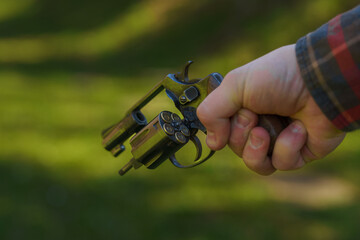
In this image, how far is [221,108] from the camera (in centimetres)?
217

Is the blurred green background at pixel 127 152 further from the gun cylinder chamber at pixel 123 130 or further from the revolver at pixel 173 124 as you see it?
the revolver at pixel 173 124

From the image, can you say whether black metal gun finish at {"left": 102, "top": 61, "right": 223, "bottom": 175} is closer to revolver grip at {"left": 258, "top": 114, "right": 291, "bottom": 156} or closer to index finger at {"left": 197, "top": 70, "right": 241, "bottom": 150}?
index finger at {"left": 197, "top": 70, "right": 241, "bottom": 150}

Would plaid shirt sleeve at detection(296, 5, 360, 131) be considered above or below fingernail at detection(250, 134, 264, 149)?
above

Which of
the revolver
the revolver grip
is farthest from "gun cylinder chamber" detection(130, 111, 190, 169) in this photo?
the revolver grip

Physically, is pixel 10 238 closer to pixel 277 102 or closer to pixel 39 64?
pixel 277 102

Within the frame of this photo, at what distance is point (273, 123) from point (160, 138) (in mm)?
484

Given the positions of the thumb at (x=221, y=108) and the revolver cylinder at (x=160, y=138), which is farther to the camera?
the revolver cylinder at (x=160, y=138)

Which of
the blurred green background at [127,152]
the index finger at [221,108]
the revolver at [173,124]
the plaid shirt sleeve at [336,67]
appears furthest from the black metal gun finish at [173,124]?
the blurred green background at [127,152]

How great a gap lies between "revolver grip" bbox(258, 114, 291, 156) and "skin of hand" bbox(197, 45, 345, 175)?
0.8 inches

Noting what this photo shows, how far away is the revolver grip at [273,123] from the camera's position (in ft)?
7.14

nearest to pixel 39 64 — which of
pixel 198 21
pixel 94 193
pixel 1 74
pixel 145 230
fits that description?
pixel 1 74

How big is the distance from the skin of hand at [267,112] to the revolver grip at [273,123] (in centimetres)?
2

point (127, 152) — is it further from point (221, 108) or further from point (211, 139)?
point (221, 108)

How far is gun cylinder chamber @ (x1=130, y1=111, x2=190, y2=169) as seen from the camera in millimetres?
2307
